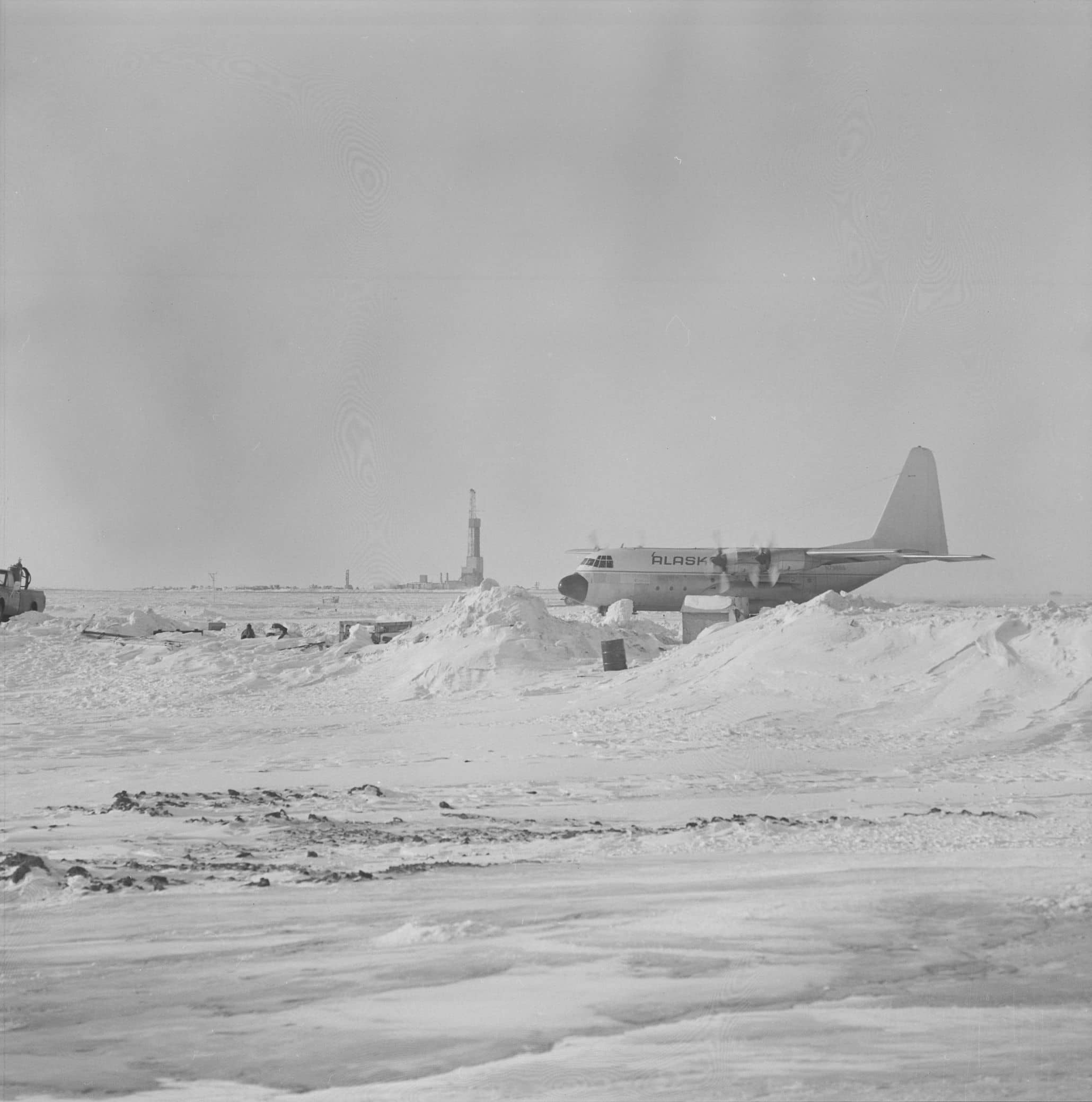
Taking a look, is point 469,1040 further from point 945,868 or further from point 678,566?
point 678,566

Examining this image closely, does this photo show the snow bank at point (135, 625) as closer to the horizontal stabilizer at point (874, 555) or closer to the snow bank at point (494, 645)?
the snow bank at point (494, 645)

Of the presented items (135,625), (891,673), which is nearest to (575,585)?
(135,625)

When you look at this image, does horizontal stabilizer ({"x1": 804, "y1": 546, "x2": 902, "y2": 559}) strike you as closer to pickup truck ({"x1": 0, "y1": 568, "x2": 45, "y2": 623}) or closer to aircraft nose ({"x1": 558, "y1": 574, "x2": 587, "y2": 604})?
aircraft nose ({"x1": 558, "y1": 574, "x2": 587, "y2": 604})

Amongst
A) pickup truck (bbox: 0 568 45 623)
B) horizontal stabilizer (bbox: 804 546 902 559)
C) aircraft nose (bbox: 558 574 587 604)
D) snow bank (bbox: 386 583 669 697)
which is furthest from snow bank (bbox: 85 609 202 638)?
horizontal stabilizer (bbox: 804 546 902 559)

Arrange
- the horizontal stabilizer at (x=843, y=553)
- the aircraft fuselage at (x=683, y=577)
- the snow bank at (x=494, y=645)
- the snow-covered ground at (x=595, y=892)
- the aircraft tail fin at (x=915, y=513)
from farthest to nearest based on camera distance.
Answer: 1. the aircraft tail fin at (x=915, y=513)
2. the horizontal stabilizer at (x=843, y=553)
3. the aircraft fuselage at (x=683, y=577)
4. the snow bank at (x=494, y=645)
5. the snow-covered ground at (x=595, y=892)

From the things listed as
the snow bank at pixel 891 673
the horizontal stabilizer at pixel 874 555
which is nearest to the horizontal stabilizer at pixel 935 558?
the horizontal stabilizer at pixel 874 555

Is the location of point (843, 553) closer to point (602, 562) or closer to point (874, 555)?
point (874, 555)
